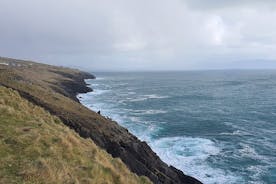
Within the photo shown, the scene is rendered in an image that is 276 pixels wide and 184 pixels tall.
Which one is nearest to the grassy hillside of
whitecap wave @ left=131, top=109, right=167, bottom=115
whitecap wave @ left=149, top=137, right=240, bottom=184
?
whitecap wave @ left=149, top=137, right=240, bottom=184

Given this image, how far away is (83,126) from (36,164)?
2141 centimetres

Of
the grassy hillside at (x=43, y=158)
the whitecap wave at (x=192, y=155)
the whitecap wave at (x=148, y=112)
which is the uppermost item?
the grassy hillside at (x=43, y=158)

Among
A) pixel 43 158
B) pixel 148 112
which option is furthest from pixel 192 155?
pixel 148 112

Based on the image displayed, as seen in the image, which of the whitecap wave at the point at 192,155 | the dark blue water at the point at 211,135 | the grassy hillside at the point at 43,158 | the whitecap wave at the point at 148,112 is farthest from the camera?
the whitecap wave at the point at 148,112

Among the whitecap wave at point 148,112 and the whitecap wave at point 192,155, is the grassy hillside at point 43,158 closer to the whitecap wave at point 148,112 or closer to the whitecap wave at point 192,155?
the whitecap wave at point 192,155

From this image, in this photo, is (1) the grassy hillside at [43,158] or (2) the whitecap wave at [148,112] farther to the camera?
(2) the whitecap wave at [148,112]

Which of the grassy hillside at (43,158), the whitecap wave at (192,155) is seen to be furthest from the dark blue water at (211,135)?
the grassy hillside at (43,158)

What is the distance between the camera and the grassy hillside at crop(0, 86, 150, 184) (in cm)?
1537

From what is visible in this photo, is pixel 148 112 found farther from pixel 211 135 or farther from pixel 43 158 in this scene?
pixel 43 158

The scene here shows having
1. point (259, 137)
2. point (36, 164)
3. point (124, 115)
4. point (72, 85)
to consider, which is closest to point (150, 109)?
point (124, 115)

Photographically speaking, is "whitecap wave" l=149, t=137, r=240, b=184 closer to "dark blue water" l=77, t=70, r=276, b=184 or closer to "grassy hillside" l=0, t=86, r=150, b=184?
"dark blue water" l=77, t=70, r=276, b=184

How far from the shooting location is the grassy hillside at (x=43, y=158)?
15.4m

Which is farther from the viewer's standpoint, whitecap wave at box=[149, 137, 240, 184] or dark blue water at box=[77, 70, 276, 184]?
dark blue water at box=[77, 70, 276, 184]

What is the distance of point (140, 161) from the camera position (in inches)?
1407
